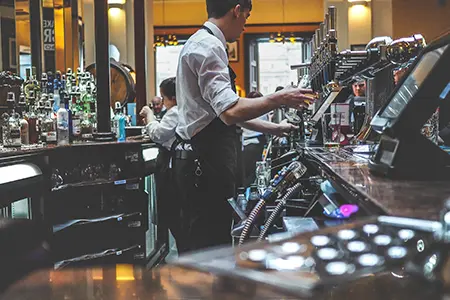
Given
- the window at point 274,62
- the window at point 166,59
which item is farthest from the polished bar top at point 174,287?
the window at point 166,59

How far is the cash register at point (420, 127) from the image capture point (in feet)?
4.30

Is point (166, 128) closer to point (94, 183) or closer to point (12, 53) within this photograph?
point (94, 183)

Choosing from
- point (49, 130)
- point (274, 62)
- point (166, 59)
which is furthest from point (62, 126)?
point (274, 62)

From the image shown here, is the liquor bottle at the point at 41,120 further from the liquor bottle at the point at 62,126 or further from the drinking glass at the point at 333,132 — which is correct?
the drinking glass at the point at 333,132

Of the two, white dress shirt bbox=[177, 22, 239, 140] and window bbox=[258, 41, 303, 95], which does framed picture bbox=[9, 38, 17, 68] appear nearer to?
white dress shirt bbox=[177, 22, 239, 140]

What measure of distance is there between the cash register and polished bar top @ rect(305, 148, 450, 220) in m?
0.05

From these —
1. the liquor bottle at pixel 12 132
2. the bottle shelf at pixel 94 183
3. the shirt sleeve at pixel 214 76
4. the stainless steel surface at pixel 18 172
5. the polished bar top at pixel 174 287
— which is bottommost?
the bottle shelf at pixel 94 183

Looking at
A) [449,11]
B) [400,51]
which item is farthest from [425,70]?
[449,11]

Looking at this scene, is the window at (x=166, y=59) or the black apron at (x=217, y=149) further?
the window at (x=166, y=59)

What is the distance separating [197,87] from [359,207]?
4.59 feet

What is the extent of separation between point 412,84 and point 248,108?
88 centimetres

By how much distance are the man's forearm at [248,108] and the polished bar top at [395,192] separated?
0.72 meters

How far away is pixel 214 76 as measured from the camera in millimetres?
2262

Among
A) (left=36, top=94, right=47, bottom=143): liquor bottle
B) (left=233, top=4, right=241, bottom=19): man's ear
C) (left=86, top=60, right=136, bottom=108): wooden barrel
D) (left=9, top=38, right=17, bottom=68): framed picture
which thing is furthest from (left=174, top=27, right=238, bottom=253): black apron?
(left=86, top=60, right=136, bottom=108): wooden barrel
